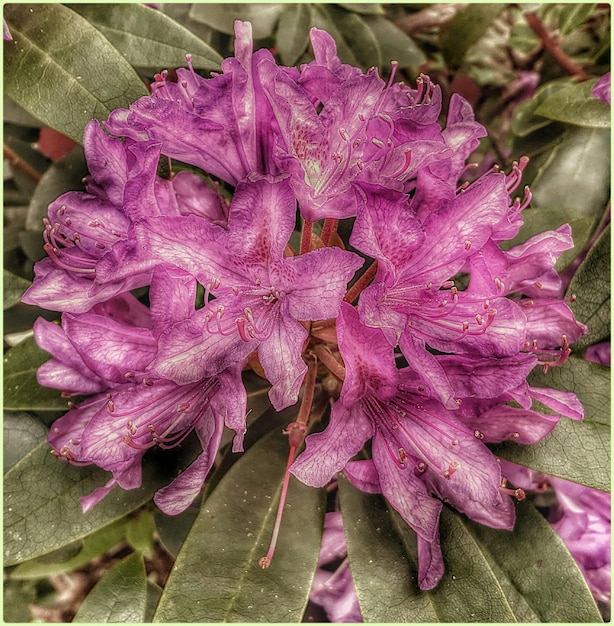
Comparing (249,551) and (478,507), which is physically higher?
(478,507)

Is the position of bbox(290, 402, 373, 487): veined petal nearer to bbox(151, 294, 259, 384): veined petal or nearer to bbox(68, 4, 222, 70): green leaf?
bbox(151, 294, 259, 384): veined petal

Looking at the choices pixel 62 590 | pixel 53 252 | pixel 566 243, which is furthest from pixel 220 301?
pixel 62 590

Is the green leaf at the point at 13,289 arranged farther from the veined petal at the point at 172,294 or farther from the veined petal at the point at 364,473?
the veined petal at the point at 364,473

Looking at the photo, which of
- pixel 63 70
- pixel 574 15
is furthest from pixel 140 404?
pixel 574 15

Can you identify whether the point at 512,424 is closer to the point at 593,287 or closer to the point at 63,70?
the point at 593,287

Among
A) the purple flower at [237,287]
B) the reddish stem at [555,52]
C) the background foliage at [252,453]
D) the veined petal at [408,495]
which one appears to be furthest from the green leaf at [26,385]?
the reddish stem at [555,52]

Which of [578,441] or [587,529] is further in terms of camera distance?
[587,529]

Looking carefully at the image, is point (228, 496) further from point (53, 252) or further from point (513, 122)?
point (513, 122)
